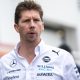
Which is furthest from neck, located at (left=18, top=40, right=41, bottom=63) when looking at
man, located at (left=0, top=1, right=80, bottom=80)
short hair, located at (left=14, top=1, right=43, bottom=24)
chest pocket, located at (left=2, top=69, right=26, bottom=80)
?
short hair, located at (left=14, top=1, right=43, bottom=24)

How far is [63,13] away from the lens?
19.9 m

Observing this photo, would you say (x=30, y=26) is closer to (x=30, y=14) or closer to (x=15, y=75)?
(x=30, y=14)

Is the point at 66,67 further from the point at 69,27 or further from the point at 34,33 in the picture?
the point at 69,27

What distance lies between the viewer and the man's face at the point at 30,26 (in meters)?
6.62

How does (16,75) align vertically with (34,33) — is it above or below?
below

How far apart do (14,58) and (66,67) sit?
537 mm

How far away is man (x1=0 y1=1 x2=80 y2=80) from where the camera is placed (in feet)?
21.8

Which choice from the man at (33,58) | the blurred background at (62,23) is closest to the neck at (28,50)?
the man at (33,58)

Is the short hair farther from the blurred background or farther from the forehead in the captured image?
the blurred background

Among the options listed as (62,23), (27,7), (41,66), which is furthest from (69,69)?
(62,23)

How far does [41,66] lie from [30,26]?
1.37 feet

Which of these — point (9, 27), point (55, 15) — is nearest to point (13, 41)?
point (9, 27)

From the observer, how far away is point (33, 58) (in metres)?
6.74

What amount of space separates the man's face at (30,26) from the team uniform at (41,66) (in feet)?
0.56
